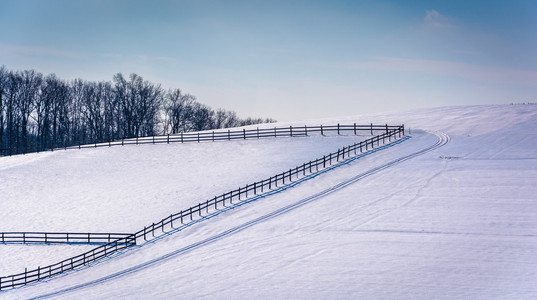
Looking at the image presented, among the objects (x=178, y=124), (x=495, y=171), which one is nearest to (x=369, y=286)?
(x=495, y=171)

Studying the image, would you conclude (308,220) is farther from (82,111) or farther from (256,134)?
(82,111)

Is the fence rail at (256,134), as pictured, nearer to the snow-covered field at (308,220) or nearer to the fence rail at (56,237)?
the snow-covered field at (308,220)

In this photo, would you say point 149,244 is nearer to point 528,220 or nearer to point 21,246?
point 21,246

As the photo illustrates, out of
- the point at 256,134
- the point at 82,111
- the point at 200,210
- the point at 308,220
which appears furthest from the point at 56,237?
the point at 82,111

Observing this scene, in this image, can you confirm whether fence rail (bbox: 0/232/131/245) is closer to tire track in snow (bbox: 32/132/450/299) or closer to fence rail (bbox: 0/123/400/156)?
tire track in snow (bbox: 32/132/450/299)

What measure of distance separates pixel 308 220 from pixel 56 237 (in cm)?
1476

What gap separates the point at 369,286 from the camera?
1912cm

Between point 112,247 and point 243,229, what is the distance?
6885 mm

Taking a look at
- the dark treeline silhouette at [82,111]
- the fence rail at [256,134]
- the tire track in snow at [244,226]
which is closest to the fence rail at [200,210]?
the fence rail at [256,134]

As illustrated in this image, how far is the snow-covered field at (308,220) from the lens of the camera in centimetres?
1997

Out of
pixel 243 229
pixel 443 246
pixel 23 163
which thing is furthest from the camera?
pixel 23 163

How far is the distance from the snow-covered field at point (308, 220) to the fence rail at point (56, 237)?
27.4 inches

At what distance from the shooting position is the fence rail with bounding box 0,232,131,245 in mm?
29141

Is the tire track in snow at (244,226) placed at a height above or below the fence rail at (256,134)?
below
